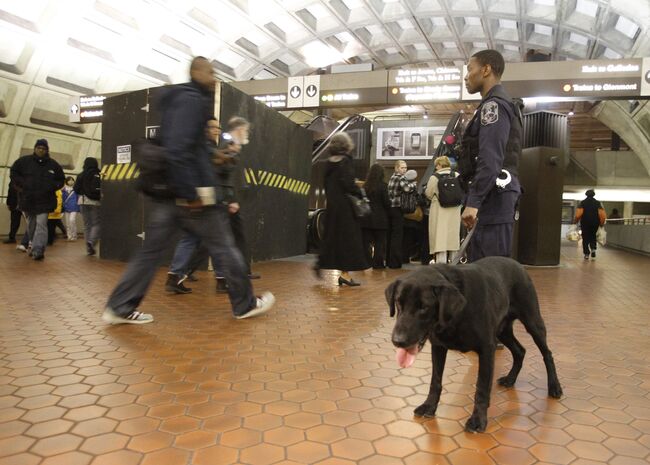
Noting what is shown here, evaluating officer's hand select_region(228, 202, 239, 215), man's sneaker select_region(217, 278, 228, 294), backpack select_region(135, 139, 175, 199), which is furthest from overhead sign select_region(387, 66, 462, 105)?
backpack select_region(135, 139, 175, 199)

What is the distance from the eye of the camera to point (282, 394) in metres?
2.40

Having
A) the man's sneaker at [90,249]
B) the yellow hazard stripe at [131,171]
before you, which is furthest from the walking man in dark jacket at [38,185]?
the man's sneaker at [90,249]

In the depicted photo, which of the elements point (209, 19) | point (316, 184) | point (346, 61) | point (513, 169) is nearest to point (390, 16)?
point (346, 61)

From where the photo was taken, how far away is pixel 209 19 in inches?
715

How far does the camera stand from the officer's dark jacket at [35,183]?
23.2 ft

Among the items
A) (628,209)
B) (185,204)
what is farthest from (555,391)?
(628,209)

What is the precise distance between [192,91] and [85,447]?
241 cm

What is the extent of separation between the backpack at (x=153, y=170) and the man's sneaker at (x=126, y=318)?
92cm

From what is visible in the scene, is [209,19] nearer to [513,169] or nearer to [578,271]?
[578,271]

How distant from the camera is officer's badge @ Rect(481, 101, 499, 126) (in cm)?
287

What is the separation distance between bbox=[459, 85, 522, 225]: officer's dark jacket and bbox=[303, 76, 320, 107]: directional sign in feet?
32.2

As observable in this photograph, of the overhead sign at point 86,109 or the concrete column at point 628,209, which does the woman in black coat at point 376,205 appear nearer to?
the overhead sign at point 86,109

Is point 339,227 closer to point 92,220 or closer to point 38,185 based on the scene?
point 38,185

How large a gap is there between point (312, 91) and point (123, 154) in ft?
20.3
